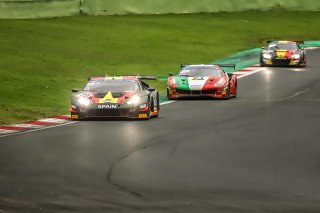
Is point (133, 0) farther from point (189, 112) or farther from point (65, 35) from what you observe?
point (189, 112)

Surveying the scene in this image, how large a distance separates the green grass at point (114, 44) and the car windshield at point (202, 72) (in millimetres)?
3865

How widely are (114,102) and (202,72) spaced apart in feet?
26.5

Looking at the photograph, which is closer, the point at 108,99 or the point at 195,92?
the point at 108,99

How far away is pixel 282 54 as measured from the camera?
44469mm

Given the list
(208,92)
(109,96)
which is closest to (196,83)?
(208,92)

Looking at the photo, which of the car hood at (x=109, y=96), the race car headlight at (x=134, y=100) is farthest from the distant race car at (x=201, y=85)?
the race car headlight at (x=134, y=100)

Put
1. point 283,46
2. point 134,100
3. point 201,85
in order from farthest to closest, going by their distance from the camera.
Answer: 1. point 283,46
2. point 201,85
3. point 134,100

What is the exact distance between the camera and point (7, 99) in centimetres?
3133

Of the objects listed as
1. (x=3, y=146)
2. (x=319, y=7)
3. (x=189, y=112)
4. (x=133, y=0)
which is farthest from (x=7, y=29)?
(x=3, y=146)

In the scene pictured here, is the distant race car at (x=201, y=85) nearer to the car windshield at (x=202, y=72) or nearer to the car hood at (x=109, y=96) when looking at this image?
the car windshield at (x=202, y=72)

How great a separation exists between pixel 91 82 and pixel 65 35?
24.0 metres

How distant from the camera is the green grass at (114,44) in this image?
37.1 meters

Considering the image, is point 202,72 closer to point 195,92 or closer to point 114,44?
point 195,92

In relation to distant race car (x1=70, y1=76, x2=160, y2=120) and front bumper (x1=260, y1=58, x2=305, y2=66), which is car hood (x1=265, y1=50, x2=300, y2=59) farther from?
distant race car (x1=70, y1=76, x2=160, y2=120)
